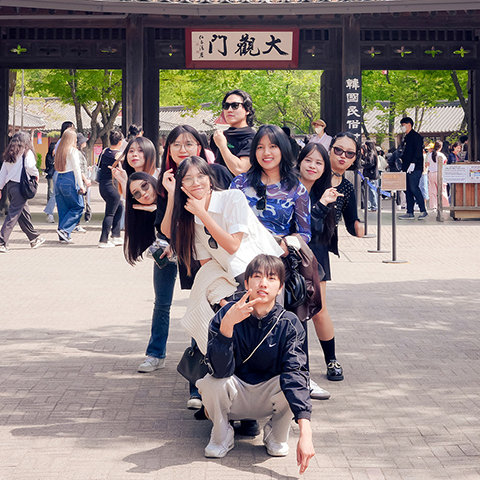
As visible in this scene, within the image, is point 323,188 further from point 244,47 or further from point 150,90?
point 150,90

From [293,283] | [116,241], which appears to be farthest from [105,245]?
[293,283]

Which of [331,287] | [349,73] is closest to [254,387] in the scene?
[331,287]

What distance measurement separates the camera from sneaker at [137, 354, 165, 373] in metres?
5.42

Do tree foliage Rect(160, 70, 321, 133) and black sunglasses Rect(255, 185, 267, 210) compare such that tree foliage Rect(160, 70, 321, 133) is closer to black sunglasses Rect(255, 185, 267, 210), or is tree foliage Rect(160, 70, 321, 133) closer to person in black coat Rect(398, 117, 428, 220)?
person in black coat Rect(398, 117, 428, 220)

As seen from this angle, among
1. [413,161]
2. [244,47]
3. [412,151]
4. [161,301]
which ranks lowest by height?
[161,301]

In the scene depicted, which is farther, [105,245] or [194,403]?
[105,245]

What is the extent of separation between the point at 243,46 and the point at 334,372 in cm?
1108

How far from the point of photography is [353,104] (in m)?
14.9

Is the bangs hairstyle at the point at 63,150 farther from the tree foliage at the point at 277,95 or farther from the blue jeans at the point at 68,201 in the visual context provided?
the tree foliage at the point at 277,95

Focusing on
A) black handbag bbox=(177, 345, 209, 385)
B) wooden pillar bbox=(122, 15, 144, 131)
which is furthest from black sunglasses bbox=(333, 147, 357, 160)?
wooden pillar bbox=(122, 15, 144, 131)

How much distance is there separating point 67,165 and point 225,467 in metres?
8.94

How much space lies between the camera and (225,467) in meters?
3.71

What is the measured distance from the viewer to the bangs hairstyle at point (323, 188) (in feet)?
16.0

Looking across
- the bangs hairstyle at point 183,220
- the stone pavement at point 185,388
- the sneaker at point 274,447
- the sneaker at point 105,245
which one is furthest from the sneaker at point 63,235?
the sneaker at point 274,447
